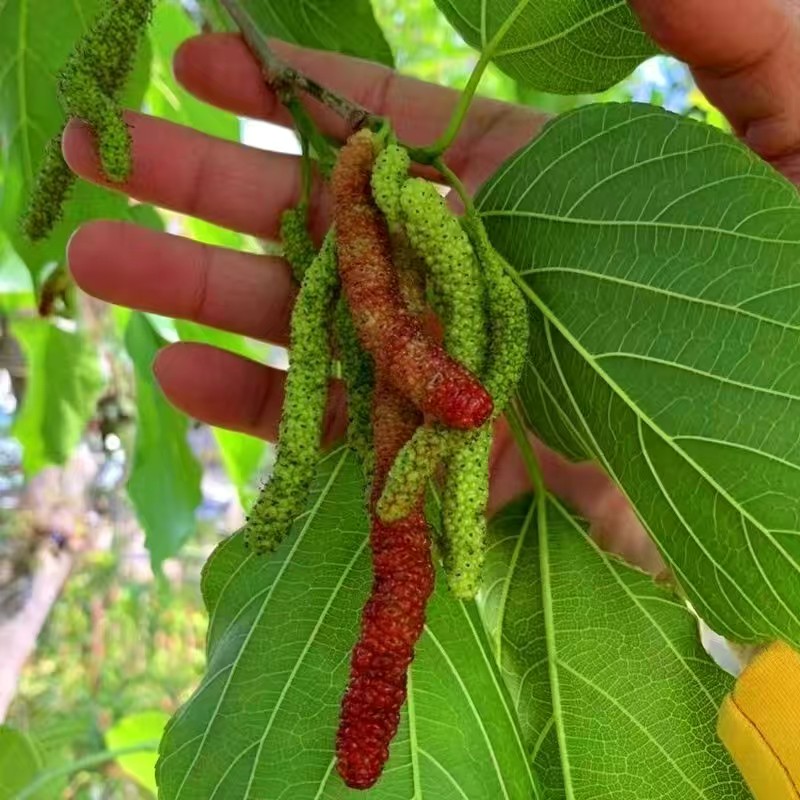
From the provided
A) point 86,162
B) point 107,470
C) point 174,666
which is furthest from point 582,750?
point 174,666

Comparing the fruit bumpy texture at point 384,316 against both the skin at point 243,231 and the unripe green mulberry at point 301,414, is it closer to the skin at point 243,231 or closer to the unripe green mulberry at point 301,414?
the unripe green mulberry at point 301,414

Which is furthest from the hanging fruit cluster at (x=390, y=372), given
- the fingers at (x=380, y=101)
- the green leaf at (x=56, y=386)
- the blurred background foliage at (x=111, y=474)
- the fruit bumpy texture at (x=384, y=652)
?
the green leaf at (x=56, y=386)

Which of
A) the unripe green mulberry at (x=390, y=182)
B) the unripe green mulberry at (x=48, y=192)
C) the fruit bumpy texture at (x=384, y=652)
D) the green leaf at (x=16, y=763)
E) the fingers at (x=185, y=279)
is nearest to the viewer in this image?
the fruit bumpy texture at (x=384, y=652)

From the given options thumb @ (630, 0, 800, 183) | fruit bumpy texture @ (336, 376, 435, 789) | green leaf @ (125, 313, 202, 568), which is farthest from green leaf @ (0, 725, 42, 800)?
thumb @ (630, 0, 800, 183)

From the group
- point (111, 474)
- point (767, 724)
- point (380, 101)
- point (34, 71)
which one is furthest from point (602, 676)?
point (111, 474)

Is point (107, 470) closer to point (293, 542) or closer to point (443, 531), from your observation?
point (293, 542)

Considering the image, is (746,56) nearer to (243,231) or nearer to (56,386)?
(243,231)
